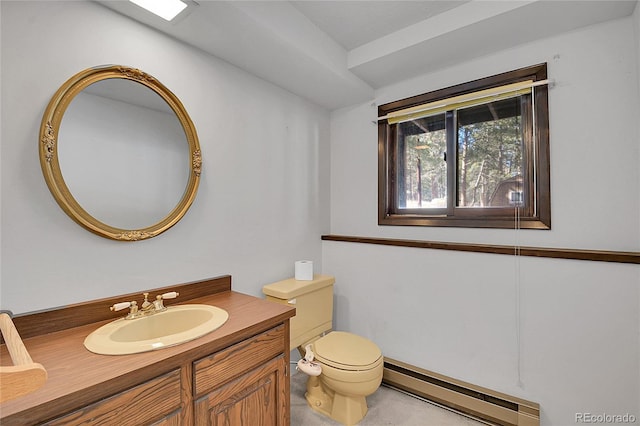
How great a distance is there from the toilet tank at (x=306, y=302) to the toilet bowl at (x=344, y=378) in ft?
0.48

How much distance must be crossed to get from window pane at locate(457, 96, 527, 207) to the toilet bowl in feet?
4.12

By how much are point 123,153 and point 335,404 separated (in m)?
1.87

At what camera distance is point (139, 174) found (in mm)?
1455

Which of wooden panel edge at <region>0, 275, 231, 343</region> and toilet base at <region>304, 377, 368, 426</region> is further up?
wooden panel edge at <region>0, 275, 231, 343</region>

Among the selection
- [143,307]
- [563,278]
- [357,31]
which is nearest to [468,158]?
[563,278]

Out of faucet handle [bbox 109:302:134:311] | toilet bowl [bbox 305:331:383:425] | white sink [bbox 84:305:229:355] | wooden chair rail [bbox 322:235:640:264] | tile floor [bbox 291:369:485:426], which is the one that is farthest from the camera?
tile floor [bbox 291:369:485:426]

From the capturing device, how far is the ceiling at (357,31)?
1.47m

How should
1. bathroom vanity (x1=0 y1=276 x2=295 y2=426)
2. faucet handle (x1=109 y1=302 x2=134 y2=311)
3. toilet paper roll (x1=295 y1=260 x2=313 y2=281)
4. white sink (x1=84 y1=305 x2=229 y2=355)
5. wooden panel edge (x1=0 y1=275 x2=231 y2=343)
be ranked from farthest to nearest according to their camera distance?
toilet paper roll (x1=295 y1=260 x2=313 y2=281) < faucet handle (x1=109 y1=302 x2=134 y2=311) < wooden panel edge (x1=0 y1=275 x2=231 y2=343) < white sink (x1=84 y1=305 x2=229 y2=355) < bathroom vanity (x1=0 y1=276 x2=295 y2=426)

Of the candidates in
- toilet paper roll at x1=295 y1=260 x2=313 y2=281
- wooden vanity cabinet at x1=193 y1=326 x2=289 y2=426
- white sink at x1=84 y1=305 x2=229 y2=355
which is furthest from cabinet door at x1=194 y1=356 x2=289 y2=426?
toilet paper roll at x1=295 y1=260 x2=313 y2=281

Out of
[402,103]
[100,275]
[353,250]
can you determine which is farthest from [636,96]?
[100,275]

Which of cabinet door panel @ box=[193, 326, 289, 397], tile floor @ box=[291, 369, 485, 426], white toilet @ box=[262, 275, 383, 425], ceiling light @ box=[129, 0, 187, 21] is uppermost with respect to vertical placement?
ceiling light @ box=[129, 0, 187, 21]

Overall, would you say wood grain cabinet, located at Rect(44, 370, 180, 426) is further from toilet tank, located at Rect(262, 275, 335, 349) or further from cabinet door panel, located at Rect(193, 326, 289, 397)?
toilet tank, located at Rect(262, 275, 335, 349)

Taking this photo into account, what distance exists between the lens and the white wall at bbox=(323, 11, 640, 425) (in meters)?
1.51

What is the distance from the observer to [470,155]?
207 cm
